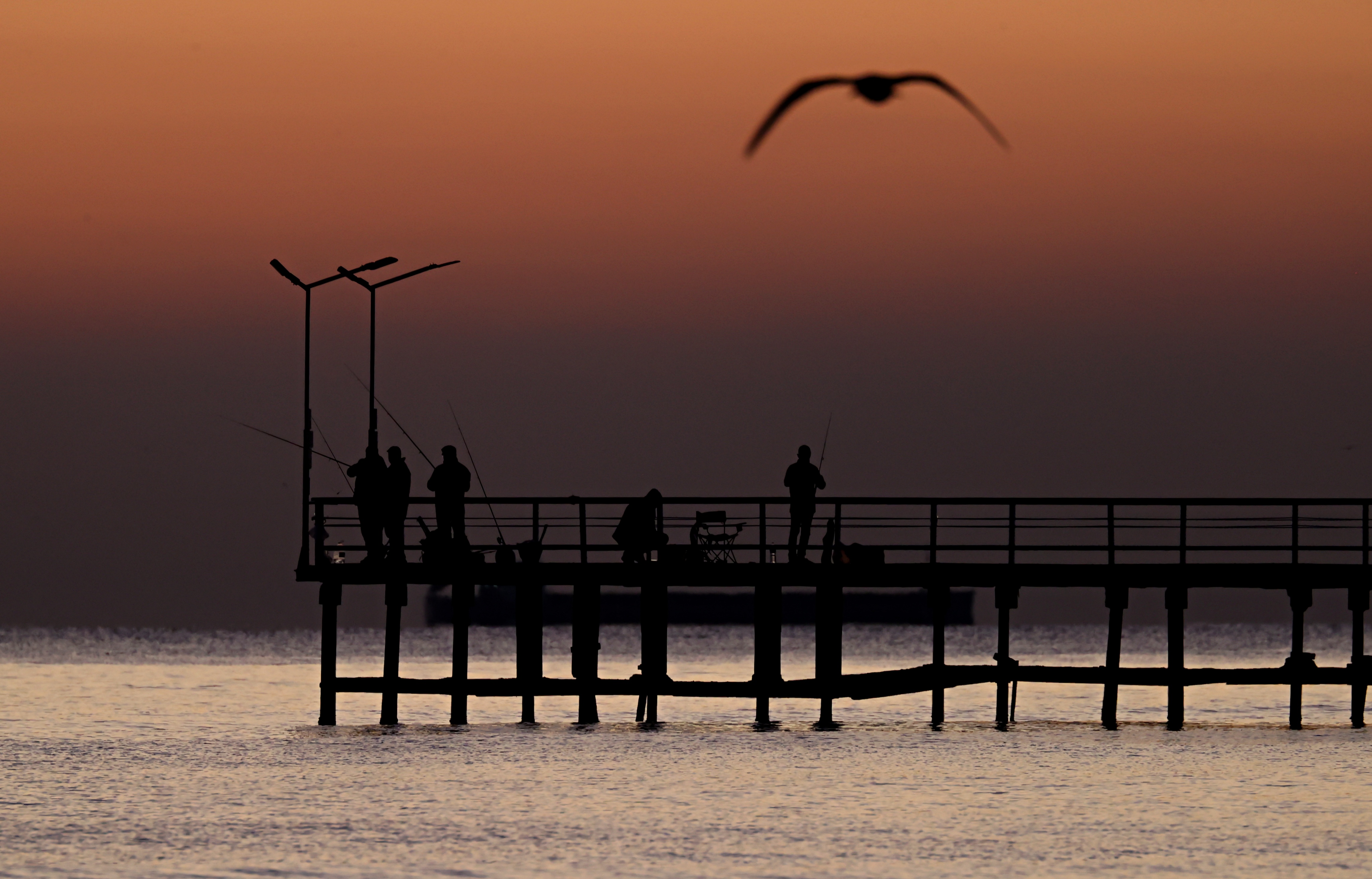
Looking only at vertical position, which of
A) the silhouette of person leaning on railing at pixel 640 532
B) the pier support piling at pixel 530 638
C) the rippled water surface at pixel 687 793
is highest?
the silhouette of person leaning on railing at pixel 640 532

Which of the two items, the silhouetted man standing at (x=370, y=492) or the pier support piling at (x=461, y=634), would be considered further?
the pier support piling at (x=461, y=634)

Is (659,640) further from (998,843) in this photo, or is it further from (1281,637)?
(1281,637)

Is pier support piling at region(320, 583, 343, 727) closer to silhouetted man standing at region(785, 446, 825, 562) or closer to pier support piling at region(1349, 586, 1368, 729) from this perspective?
silhouetted man standing at region(785, 446, 825, 562)

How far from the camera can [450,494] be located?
33.8m

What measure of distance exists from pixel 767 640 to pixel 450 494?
6126 millimetres

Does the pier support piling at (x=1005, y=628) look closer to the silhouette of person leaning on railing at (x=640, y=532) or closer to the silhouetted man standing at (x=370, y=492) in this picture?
the silhouette of person leaning on railing at (x=640, y=532)

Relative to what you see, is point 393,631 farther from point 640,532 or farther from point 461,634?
point 640,532

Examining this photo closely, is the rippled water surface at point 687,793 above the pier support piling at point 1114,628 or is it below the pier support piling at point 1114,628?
below

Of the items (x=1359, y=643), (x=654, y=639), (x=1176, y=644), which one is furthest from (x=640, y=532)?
(x=1359, y=643)

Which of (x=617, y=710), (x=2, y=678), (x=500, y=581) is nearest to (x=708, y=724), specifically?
(x=617, y=710)

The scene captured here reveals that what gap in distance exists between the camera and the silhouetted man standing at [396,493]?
33781mm

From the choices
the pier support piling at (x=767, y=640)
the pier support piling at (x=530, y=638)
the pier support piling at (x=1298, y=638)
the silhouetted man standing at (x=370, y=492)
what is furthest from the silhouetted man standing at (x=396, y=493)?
the pier support piling at (x=1298, y=638)

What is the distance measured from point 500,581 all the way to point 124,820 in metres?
7.19

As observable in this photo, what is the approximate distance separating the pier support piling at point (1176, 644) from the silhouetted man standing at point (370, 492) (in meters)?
12.4
